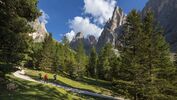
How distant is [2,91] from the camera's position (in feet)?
88.2

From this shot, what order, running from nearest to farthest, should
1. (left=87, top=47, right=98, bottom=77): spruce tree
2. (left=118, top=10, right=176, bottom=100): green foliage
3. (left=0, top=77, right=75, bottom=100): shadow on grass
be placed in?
(left=0, top=77, right=75, bottom=100): shadow on grass
(left=118, top=10, right=176, bottom=100): green foliage
(left=87, top=47, right=98, bottom=77): spruce tree

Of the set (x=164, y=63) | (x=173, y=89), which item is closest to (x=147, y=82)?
(x=173, y=89)

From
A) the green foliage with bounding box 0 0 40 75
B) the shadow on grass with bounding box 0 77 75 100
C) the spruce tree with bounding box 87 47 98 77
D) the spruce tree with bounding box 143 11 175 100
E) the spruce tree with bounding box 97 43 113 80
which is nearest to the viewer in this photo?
the green foliage with bounding box 0 0 40 75

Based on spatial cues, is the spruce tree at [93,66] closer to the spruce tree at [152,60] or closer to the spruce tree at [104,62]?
the spruce tree at [104,62]

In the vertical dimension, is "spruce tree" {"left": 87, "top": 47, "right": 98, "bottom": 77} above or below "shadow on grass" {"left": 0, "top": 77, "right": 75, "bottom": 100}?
above

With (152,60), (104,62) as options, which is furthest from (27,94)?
(104,62)

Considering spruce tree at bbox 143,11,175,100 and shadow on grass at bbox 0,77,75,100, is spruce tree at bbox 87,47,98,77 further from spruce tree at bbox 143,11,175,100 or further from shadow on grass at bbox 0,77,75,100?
shadow on grass at bbox 0,77,75,100

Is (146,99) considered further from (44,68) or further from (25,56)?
(44,68)

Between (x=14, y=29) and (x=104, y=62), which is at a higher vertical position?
(x=104, y=62)

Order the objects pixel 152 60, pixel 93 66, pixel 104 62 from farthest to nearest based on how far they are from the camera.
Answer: pixel 93 66 → pixel 104 62 → pixel 152 60

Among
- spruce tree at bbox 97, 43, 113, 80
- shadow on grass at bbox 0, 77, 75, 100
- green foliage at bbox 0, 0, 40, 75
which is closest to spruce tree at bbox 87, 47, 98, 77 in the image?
spruce tree at bbox 97, 43, 113, 80

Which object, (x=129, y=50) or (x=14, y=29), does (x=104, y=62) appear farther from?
(x=14, y=29)

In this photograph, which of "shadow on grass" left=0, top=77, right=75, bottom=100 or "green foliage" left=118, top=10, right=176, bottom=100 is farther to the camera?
"green foliage" left=118, top=10, right=176, bottom=100

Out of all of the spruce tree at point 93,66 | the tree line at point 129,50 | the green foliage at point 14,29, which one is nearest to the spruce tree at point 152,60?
the tree line at point 129,50
